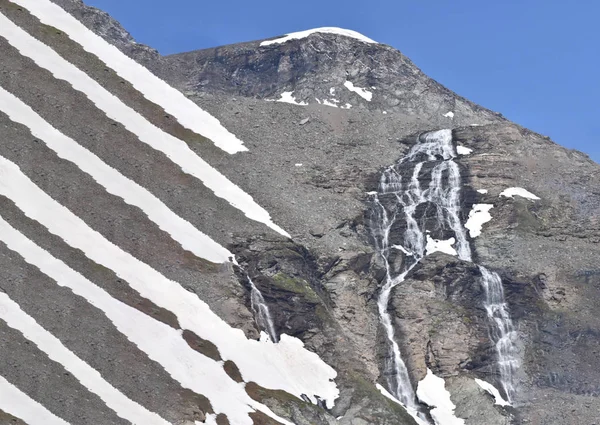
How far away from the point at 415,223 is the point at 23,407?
4989 centimetres

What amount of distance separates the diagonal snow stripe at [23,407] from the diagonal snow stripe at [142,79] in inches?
1902

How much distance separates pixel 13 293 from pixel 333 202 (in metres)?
38.2

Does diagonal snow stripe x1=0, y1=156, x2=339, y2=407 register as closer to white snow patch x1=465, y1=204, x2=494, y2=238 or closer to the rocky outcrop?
white snow patch x1=465, y1=204, x2=494, y2=238

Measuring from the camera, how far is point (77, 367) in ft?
263

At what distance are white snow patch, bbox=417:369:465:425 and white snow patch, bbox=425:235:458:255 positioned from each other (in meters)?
14.5

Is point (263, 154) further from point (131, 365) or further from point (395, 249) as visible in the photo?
point (131, 365)

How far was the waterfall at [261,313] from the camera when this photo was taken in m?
96.9

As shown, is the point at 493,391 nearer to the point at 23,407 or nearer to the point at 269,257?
the point at 269,257

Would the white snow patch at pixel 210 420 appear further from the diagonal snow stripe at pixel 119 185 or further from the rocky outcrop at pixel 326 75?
the rocky outcrop at pixel 326 75

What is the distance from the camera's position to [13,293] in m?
84.3

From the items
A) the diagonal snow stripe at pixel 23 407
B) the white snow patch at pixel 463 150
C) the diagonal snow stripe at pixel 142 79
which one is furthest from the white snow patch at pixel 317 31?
the diagonal snow stripe at pixel 23 407

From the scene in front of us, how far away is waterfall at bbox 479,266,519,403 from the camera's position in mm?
99375

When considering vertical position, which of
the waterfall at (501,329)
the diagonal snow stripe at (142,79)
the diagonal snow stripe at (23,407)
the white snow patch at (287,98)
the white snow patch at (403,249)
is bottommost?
the diagonal snow stripe at (23,407)

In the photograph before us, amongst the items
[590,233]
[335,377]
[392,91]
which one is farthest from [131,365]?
[392,91]
